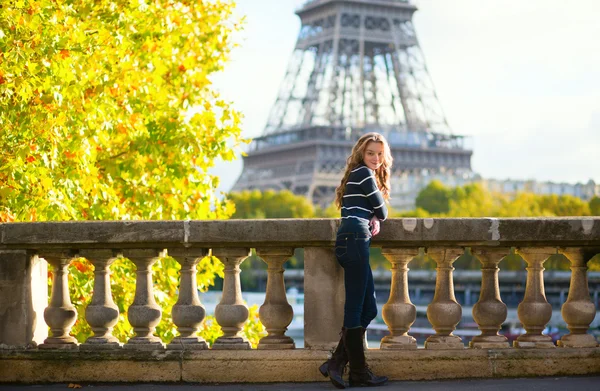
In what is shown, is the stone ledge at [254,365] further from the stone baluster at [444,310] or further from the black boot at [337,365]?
the black boot at [337,365]

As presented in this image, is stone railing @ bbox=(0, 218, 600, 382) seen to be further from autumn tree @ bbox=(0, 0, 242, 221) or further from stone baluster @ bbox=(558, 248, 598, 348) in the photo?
autumn tree @ bbox=(0, 0, 242, 221)

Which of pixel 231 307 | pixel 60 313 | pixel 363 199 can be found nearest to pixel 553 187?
pixel 231 307

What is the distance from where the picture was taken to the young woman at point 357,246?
24.8ft

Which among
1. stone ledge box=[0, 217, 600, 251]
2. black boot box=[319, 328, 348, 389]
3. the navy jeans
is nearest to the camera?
the navy jeans

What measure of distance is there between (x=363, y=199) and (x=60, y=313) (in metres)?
2.68

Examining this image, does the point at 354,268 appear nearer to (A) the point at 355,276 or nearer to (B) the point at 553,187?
(A) the point at 355,276

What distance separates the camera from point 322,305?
8078 mm

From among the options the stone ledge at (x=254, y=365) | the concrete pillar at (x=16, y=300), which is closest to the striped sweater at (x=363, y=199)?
the stone ledge at (x=254, y=365)

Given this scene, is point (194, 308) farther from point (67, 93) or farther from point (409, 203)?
point (409, 203)

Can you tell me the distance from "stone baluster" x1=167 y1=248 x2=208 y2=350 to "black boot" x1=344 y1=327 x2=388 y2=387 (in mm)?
1217

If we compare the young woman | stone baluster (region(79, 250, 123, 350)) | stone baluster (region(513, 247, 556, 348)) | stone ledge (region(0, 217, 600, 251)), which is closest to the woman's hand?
the young woman

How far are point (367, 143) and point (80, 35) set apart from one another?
5.51 m

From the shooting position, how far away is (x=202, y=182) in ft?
57.8

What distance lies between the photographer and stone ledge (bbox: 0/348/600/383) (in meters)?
8.02
